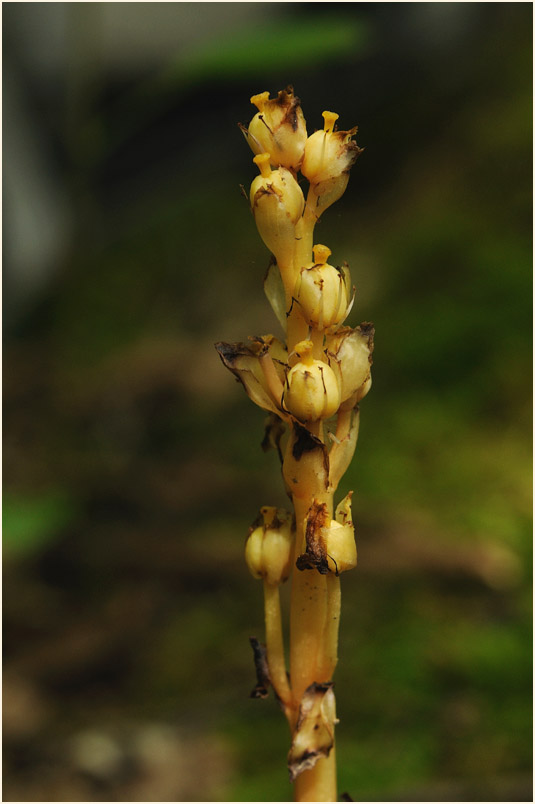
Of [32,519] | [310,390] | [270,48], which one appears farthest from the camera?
[270,48]

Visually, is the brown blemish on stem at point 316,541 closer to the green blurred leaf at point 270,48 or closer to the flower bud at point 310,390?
the flower bud at point 310,390

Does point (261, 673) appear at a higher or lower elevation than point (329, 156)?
lower

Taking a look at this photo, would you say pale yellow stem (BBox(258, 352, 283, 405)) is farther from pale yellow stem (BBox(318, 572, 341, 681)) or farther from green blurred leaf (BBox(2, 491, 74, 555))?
green blurred leaf (BBox(2, 491, 74, 555))

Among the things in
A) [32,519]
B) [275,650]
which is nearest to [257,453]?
[32,519]

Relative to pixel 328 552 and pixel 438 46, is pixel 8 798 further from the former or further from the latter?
pixel 438 46

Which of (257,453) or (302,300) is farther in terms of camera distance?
(257,453)

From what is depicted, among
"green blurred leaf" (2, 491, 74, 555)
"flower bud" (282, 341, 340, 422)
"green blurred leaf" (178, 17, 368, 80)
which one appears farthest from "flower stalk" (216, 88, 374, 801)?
"green blurred leaf" (178, 17, 368, 80)

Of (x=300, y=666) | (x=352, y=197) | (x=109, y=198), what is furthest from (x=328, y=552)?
(x=109, y=198)

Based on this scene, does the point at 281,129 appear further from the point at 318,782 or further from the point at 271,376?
the point at 318,782

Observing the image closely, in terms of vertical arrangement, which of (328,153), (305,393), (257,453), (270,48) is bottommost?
(305,393)
